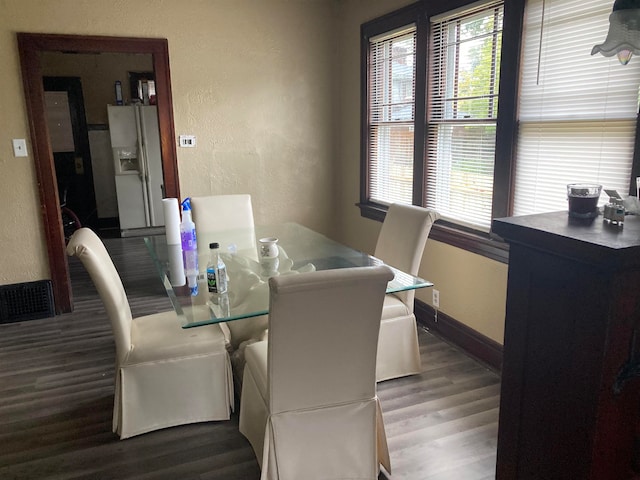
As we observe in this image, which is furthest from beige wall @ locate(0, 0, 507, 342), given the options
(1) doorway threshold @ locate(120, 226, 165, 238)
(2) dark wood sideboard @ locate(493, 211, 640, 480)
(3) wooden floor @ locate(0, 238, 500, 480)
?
(1) doorway threshold @ locate(120, 226, 165, 238)

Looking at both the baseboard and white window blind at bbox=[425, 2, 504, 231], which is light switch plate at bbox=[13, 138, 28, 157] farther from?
the baseboard

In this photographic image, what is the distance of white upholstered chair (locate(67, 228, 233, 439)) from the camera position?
7.29 ft

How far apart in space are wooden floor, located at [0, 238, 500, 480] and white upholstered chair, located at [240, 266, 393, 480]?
0.92 feet

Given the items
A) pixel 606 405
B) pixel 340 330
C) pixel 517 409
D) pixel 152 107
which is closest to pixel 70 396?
pixel 340 330

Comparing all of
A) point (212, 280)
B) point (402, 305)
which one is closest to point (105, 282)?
point (212, 280)

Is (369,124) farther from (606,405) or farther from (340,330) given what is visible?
(606,405)

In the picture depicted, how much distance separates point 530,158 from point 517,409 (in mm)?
1711

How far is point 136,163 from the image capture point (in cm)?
661

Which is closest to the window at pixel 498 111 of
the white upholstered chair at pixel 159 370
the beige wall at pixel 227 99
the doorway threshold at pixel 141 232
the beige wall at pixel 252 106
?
the beige wall at pixel 252 106

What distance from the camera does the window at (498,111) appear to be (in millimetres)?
2217

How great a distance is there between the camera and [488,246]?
2.88m

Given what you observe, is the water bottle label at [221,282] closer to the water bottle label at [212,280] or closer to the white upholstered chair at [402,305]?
the water bottle label at [212,280]

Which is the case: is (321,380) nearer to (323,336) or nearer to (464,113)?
(323,336)

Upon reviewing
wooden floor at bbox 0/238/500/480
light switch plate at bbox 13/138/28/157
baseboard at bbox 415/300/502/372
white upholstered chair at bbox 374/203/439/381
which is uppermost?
light switch plate at bbox 13/138/28/157
